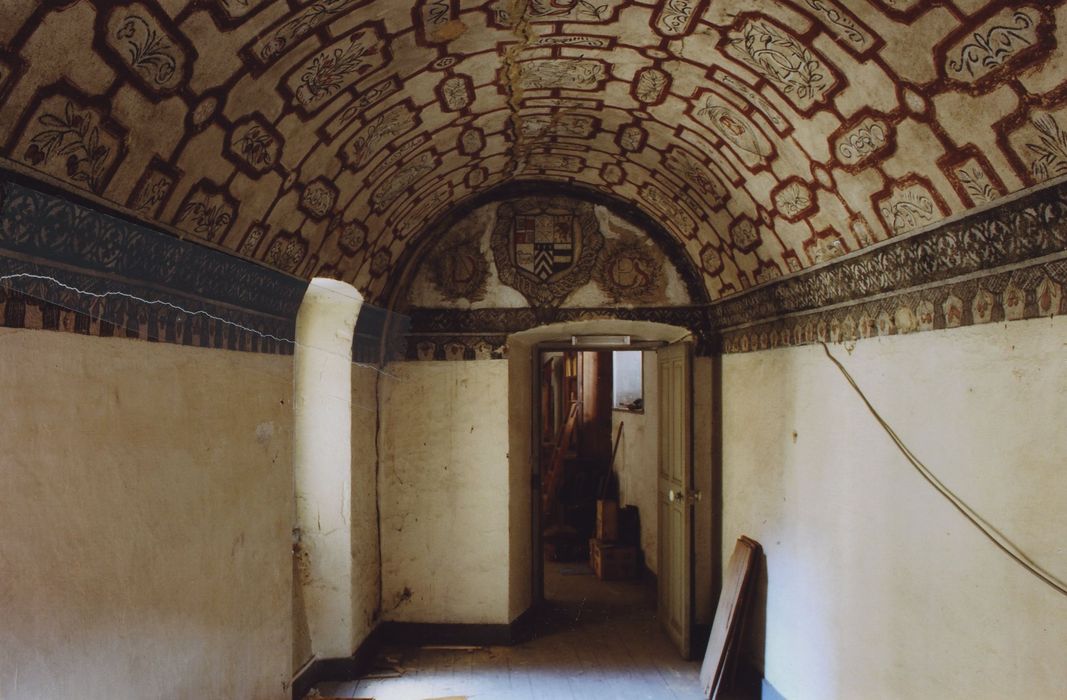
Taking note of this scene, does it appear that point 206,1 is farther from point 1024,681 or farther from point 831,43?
point 1024,681

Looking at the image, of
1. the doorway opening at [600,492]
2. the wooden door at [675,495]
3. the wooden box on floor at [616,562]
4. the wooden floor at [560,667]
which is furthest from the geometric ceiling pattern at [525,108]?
the wooden box on floor at [616,562]

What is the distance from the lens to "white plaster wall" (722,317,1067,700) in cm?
264

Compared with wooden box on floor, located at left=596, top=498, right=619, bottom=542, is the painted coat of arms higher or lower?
higher

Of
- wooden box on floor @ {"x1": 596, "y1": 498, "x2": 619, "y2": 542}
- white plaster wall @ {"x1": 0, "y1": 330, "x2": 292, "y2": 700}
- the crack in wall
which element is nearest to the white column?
white plaster wall @ {"x1": 0, "y1": 330, "x2": 292, "y2": 700}

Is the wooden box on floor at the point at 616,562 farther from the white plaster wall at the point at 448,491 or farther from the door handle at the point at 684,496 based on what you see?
the white plaster wall at the point at 448,491

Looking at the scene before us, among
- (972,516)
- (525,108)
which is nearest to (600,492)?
(525,108)

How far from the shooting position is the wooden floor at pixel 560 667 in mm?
5508

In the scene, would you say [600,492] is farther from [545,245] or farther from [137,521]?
[137,521]

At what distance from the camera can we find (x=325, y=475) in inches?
226

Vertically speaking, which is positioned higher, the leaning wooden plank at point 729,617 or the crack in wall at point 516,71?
the crack in wall at point 516,71

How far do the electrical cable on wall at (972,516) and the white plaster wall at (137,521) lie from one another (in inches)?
121

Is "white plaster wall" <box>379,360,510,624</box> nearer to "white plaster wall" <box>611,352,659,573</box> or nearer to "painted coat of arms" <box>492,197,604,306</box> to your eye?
"painted coat of arms" <box>492,197,604,306</box>

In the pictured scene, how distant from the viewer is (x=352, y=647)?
5.68 meters

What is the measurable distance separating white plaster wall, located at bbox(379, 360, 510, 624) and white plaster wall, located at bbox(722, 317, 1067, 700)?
2.19 metres
